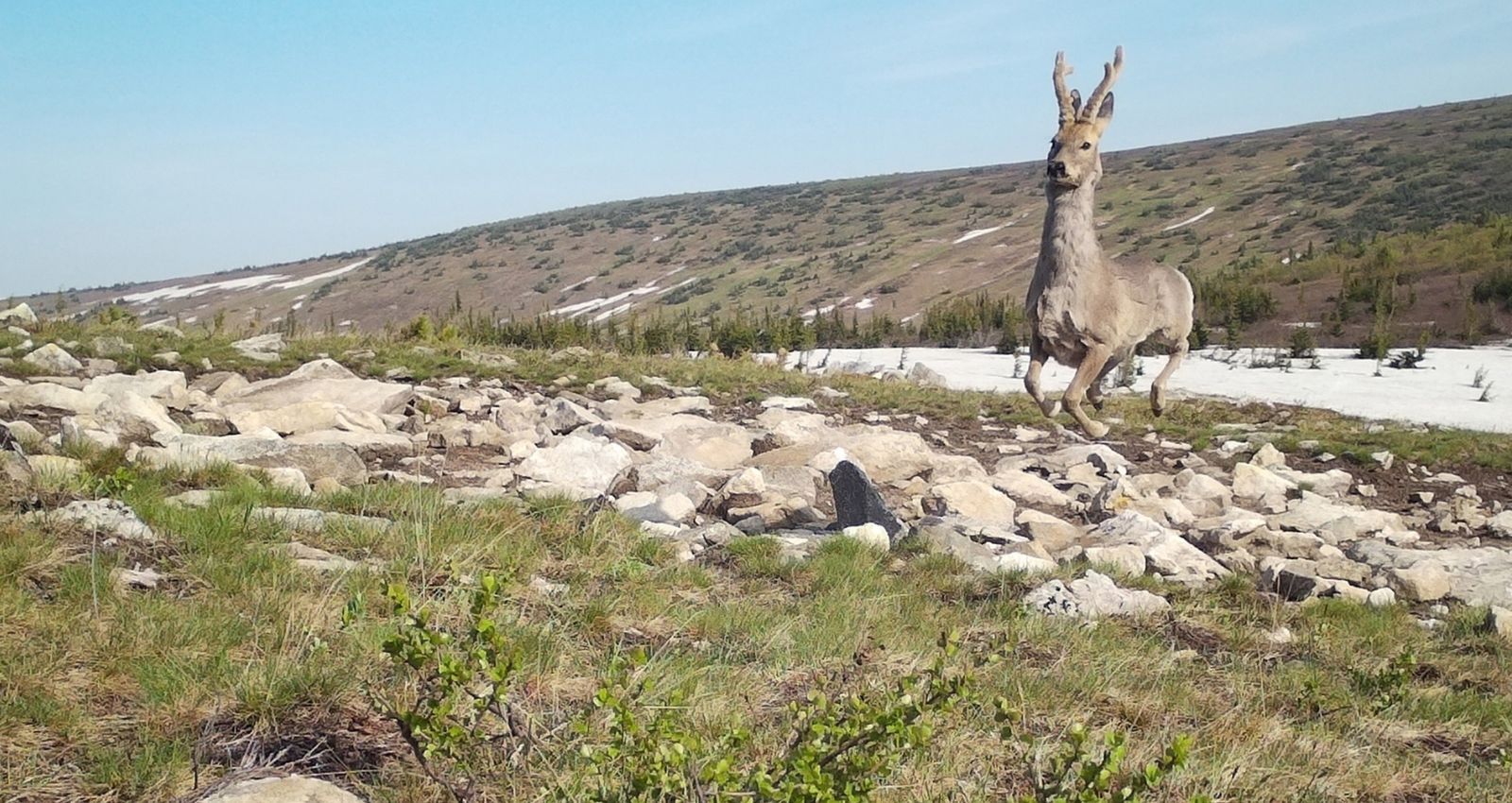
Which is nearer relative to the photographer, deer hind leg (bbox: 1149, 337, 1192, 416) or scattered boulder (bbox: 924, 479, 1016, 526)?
scattered boulder (bbox: 924, 479, 1016, 526)

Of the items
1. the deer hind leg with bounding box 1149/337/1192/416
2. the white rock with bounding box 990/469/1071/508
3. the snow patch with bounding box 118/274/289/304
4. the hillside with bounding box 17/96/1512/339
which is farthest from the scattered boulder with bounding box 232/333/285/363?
the snow patch with bounding box 118/274/289/304

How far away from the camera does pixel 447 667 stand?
212 cm

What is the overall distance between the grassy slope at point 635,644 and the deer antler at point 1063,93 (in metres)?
3.17

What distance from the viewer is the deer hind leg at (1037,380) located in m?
7.46

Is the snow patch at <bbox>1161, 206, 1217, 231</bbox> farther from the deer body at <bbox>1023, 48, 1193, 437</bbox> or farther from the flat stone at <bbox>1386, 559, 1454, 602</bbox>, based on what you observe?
the deer body at <bbox>1023, 48, 1193, 437</bbox>

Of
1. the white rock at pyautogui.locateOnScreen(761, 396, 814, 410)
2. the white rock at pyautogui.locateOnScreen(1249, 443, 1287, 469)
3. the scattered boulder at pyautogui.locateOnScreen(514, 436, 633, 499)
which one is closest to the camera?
the scattered boulder at pyautogui.locateOnScreen(514, 436, 633, 499)

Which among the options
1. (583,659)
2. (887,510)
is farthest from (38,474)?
(887,510)

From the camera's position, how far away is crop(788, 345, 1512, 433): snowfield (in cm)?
1755

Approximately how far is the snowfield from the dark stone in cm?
1106

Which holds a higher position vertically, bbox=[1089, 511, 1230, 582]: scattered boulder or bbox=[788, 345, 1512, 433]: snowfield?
bbox=[1089, 511, 1230, 582]: scattered boulder

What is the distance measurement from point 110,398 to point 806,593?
5611 mm

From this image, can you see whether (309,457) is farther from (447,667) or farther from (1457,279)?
(1457,279)

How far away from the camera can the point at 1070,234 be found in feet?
24.0

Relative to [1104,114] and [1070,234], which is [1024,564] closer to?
[1070,234]
